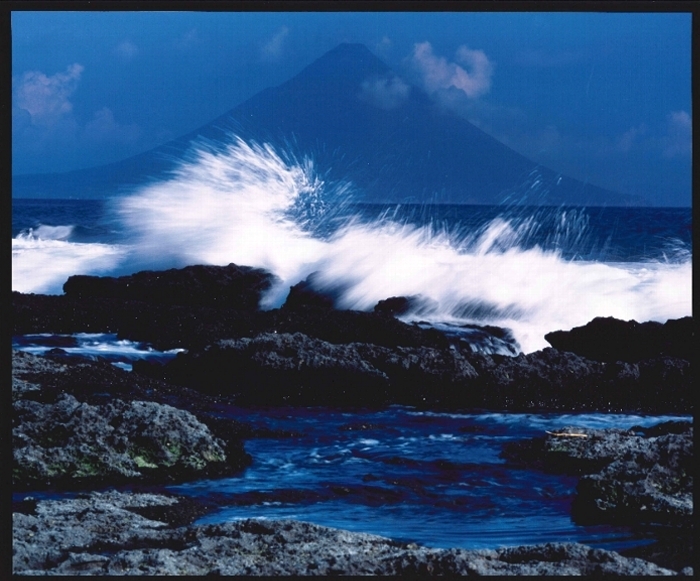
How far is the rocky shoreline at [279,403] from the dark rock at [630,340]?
0.8 inches

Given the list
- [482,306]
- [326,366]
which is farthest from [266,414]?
[482,306]

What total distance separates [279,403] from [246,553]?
407cm

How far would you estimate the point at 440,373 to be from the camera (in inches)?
347

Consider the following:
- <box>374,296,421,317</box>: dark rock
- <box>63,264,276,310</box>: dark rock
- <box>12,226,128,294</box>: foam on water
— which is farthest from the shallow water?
<box>12,226,128,294</box>: foam on water

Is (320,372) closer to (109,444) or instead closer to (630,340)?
(109,444)

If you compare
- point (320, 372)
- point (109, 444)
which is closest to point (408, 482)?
point (109, 444)

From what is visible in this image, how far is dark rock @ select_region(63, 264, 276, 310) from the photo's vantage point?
43.7ft

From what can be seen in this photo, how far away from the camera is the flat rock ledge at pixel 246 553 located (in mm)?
4066

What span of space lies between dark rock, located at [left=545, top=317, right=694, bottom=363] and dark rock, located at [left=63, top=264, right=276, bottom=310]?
16.6ft

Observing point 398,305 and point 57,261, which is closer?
point 398,305

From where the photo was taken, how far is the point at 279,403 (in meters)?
8.37

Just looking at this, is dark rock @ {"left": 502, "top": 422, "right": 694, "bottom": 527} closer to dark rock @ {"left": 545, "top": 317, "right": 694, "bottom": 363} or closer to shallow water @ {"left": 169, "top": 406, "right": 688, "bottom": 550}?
shallow water @ {"left": 169, "top": 406, "right": 688, "bottom": 550}

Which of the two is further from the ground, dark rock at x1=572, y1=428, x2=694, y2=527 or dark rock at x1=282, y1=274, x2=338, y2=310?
dark rock at x1=282, y1=274, x2=338, y2=310
